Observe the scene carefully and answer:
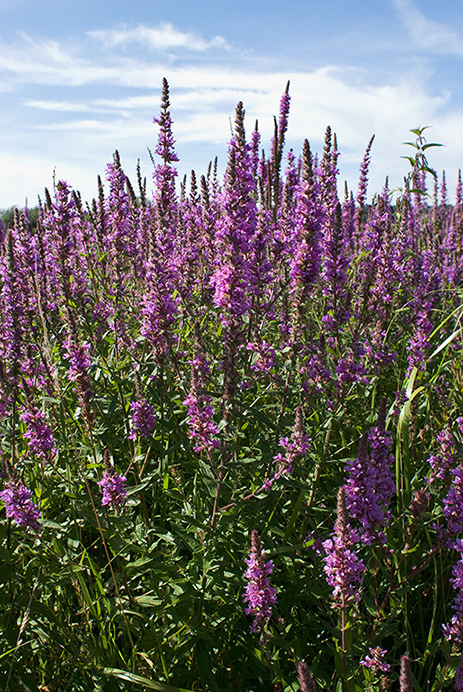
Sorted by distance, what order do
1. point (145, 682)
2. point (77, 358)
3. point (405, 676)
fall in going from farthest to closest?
point (77, 358) < point (145, 682) < point (405, 676)

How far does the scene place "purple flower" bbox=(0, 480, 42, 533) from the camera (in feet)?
8.13

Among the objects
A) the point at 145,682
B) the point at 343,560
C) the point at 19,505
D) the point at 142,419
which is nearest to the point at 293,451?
the point at 343,560

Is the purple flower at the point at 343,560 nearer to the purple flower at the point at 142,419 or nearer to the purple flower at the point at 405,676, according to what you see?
the purple flower at the point at 405,676

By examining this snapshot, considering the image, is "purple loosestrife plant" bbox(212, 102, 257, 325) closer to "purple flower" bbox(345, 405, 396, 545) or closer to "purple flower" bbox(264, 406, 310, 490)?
"purple flower" bbox(264, 406, 310, 490)

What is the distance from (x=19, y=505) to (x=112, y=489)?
0.49 m

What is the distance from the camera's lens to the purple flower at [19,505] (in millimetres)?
2479

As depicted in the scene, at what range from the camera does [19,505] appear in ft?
8.24

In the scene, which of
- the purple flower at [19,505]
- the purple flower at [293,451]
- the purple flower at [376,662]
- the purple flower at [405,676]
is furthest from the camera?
the purple flower at [293,451]

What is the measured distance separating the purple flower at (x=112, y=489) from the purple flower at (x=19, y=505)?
39 cm

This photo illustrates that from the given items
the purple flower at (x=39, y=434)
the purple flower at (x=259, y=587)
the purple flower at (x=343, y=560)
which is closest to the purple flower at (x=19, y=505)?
the purple flower at (x=39, y=434)

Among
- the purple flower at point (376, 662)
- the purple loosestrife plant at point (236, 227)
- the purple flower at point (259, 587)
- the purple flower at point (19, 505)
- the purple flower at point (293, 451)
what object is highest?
the purple loosestrife plant at point (236, 227)

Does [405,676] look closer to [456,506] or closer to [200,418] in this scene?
[456,506]

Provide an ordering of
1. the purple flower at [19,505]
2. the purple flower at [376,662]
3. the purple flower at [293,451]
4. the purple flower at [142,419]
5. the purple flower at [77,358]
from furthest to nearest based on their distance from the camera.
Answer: the purple flower at [142,419] < the purple flower at [77,358] < the purple flower at [293,451] < the purple flower at [19,505] < the purple flower at [376,662]

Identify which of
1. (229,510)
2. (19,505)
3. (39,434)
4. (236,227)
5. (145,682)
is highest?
(236,227)
